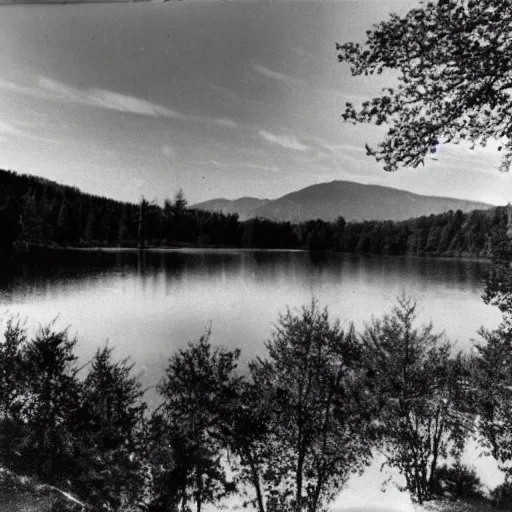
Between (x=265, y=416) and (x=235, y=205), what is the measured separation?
11.8 ft

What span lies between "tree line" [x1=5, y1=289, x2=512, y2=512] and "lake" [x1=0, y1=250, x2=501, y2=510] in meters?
0.20

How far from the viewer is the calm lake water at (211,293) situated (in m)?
4.50

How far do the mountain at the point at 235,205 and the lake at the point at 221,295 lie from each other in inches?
27.5

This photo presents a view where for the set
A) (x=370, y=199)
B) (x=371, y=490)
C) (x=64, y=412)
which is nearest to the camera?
(x=370, y=199)

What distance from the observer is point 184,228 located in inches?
217

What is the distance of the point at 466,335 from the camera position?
4508 mm

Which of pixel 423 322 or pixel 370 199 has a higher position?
pixel 370 199

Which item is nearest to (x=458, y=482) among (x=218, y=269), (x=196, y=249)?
(x=218, y=269)

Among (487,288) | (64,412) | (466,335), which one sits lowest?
(64,412)

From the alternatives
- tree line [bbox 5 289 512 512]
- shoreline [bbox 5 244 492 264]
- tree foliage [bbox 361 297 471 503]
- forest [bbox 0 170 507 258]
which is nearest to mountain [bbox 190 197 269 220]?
forest [bbox 0 170 507 258]

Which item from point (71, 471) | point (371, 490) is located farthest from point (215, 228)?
point (371, 490)

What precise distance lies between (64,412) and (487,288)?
23.1 ft

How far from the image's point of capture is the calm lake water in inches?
177

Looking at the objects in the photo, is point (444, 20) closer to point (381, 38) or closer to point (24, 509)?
point (381, 38)
